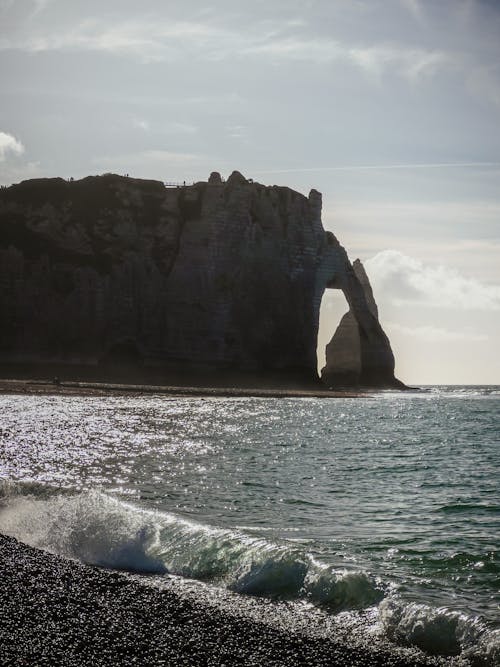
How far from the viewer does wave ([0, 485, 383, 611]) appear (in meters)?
8.96

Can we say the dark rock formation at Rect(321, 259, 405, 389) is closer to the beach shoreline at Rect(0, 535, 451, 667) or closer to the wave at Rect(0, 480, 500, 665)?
the wave at Rect(0, 480, 500, 665)

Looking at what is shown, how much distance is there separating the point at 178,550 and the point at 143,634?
139 inches

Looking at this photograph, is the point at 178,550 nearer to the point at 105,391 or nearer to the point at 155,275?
the point at 105,391

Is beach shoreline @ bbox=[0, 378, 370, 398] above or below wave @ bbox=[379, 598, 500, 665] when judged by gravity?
below

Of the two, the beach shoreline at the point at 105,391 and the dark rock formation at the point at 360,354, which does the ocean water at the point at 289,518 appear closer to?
the beach shoreline at the point at 105,391

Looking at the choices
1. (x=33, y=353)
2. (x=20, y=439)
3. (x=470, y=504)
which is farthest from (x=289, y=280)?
(x=470, y=504)

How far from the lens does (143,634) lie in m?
7.02

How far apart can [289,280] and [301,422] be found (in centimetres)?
5907

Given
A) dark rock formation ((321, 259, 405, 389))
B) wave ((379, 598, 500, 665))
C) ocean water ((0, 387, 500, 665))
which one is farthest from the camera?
dark rock formation ((321, 259, 405, 389))

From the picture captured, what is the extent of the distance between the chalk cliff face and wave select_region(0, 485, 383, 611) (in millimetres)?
79904

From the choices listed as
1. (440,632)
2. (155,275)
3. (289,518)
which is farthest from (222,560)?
(155,275)

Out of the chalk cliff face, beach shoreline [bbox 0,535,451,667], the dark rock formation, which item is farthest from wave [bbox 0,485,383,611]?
the dark rock formation

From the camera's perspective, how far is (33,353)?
297 ft

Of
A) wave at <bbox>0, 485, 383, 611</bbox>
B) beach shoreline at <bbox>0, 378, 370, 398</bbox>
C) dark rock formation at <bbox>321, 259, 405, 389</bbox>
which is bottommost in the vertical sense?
beach shoreline at <bbox>0, 378, 370, 398</bbox>
